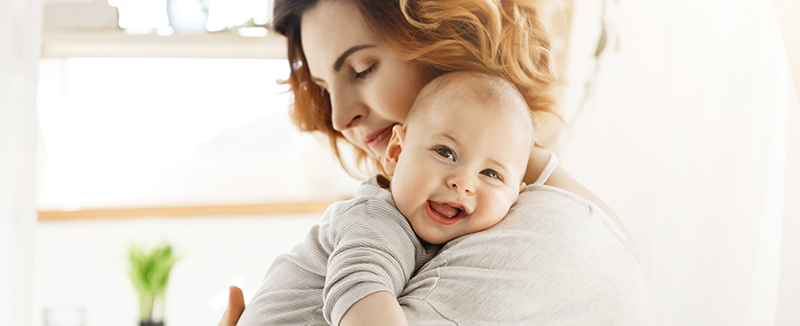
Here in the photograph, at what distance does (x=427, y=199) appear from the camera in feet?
2.41

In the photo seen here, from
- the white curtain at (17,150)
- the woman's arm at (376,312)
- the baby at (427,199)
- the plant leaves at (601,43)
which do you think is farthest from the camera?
the plant leaves at (601,43)

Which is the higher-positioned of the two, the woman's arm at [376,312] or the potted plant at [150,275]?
the woman's arm at [376,312]

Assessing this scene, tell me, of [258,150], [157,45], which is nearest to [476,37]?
[157,45]

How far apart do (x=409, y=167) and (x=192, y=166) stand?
2378 mm

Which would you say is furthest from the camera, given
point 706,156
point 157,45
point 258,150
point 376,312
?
point 258,150

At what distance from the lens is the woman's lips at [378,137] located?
39.4 inches

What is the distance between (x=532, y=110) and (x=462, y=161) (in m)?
→ 0.26

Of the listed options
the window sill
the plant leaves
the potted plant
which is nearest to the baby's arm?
the plant leaves

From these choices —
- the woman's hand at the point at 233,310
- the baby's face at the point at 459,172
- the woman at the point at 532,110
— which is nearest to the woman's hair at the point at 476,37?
the woman at the point at 532,110

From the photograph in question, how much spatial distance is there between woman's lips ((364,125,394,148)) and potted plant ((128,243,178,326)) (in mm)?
1702

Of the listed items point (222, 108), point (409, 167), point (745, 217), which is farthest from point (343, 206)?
point (222, 108)

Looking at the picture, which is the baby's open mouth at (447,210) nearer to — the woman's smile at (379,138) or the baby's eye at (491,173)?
the baby's eye at (491,173)

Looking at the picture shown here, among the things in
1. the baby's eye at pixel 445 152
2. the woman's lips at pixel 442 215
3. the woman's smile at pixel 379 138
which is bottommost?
the woman's smile at pixel 379 138

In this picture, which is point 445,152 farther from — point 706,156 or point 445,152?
point 706,156
